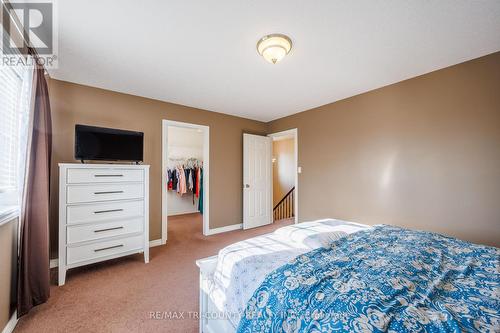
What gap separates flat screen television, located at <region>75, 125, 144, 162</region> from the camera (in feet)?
8.29

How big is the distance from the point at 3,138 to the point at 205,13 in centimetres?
190

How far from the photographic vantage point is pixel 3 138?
167 centimetres

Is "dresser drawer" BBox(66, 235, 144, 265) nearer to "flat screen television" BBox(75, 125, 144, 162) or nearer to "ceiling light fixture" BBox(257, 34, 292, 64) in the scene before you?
"flat screen television" BBox(75, 125, 144, 162)

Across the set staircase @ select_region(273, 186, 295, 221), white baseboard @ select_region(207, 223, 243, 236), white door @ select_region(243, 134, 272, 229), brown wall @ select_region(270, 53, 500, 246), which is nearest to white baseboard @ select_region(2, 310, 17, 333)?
white baseboard @ select_region(207, 223, 243, 236)

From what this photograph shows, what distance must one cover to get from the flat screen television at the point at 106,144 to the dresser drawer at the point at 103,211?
1.98ft

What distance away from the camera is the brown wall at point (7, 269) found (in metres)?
1.50

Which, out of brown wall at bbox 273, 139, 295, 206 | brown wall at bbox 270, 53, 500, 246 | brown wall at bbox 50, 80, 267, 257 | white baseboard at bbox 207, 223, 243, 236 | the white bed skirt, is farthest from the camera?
brown wall at bbox 273, 139, 295, 206

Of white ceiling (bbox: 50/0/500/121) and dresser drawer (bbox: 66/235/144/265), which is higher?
white ceiling (bbox: 50/0/500/121)

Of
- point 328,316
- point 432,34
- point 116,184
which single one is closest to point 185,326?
point 328,316

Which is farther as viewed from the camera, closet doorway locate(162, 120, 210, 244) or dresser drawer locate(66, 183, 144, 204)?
closet doorway locate(162, 120, 210, 244)

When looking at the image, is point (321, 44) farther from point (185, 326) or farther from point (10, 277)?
point (10, 277)

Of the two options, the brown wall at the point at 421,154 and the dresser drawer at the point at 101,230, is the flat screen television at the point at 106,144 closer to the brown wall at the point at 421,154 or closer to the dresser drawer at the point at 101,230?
the dresser drawer at the point at 101,230

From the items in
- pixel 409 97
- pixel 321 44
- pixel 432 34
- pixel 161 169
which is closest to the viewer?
pixel 432 34

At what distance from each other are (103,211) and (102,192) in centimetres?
23
